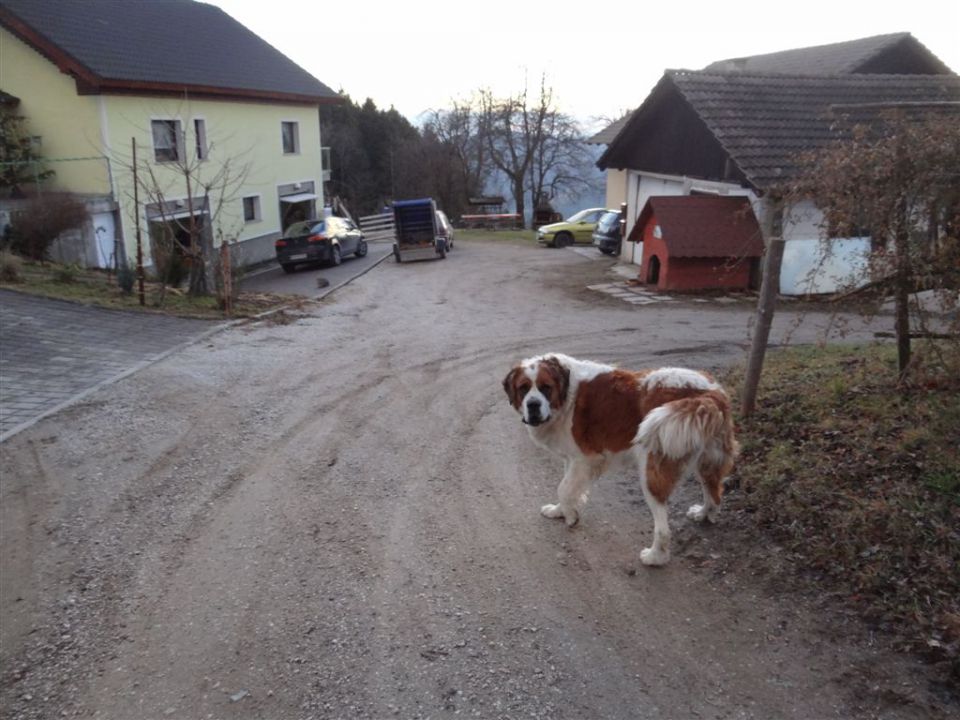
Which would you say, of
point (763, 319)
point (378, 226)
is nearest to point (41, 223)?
point (763, 319)

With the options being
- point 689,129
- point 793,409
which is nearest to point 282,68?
point 689,129

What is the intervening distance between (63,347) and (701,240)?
1341cm

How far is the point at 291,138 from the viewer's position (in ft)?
104

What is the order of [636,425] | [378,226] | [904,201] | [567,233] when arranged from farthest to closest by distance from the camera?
[378,226] < [567,233] < [904,201] < [636,425]

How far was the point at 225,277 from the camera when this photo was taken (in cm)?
1454

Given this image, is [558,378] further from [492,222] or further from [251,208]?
[492,222]

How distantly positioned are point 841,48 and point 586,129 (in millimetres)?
29245

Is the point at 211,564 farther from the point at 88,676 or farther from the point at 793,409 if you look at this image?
the point at 793,409

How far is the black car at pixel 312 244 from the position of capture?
24.9 m

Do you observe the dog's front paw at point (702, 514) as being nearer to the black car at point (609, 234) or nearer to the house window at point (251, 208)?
the black car at point (609, 234)

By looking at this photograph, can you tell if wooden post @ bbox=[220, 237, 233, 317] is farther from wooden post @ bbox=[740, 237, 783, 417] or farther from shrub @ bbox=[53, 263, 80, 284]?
wooden post @ bbox=[740, 237, 783, 417]

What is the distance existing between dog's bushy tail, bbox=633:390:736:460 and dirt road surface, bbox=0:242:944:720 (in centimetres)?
85

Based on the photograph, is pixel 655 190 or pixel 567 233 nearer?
pixel 655 190

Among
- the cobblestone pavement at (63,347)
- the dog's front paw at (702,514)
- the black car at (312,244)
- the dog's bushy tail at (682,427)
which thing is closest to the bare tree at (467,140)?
the black car at (312,244)
